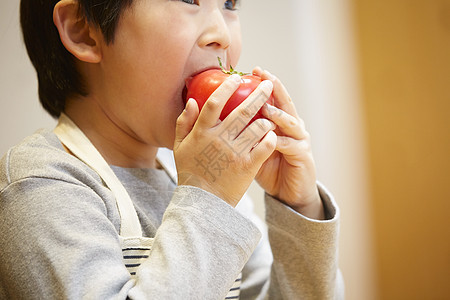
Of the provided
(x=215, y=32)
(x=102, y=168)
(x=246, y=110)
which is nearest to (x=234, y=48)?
(x=215, y=32)

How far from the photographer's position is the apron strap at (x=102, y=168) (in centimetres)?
67

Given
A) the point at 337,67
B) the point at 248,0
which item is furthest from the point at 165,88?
the point at 337,67

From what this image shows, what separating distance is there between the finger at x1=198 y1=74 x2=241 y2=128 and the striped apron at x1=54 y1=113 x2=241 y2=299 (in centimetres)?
19

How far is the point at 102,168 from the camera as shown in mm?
703

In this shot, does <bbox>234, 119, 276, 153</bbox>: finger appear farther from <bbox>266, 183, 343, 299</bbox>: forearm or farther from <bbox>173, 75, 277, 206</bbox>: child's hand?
<bbox>266, 183, 343, 299</bbox>: forearm

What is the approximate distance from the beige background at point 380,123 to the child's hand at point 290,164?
70cm

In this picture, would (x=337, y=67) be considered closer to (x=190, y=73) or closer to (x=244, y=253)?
(x=190, y=73)

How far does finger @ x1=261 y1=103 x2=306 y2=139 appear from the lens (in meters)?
0.68

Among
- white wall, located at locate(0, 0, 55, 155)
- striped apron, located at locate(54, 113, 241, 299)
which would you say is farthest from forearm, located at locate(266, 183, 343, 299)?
white wall, located at locate(0, 0, 55, 155)

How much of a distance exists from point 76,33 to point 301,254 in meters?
0.57

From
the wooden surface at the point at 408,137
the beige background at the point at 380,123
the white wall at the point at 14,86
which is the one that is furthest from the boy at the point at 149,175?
the wooden surface at the point at 408,137

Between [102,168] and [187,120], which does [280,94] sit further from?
[102,168]

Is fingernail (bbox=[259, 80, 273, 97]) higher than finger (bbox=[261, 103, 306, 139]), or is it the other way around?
fingernail (bbox=[259, 80, 273, 97])

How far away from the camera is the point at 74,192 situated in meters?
0.59
